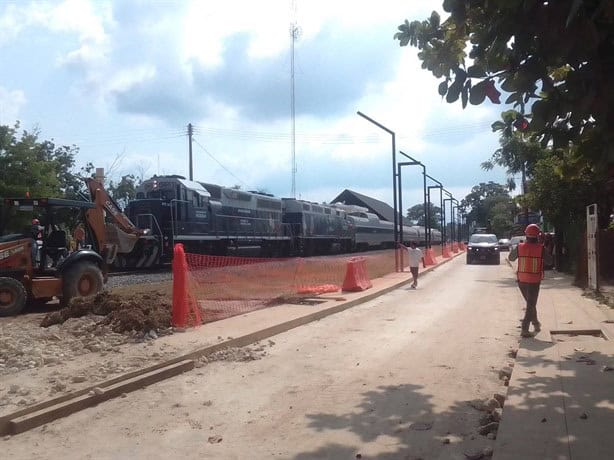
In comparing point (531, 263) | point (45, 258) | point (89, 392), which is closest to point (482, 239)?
point (531, 263)

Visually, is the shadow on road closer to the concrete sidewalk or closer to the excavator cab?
the concrete sidewalk

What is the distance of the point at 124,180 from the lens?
52844 mm

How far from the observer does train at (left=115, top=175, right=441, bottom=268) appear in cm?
2403

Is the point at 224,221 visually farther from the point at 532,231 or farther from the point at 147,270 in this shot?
the point at 532,231

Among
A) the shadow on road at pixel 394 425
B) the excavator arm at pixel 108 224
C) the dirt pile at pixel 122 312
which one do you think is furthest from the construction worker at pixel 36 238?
the shadow on road at pixel 394 425

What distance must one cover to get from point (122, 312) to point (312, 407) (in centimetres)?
472

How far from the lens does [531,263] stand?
9.74 metres

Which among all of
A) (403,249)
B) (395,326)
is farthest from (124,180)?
(395,326)

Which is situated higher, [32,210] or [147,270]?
[32,210]

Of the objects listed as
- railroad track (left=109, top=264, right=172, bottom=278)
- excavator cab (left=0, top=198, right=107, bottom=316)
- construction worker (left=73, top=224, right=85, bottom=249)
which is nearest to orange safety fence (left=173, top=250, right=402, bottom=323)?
excavator cab (left=0, top=198, right=107, bottom=316)

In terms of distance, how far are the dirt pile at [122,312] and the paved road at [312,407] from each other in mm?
1858

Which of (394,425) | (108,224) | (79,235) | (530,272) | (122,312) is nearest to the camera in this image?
(394,425)

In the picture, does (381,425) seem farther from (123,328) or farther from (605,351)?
(123,328)

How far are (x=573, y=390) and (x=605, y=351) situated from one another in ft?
7.35
